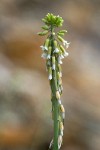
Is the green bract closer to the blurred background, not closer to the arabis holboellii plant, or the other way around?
the arabis holboellii plant

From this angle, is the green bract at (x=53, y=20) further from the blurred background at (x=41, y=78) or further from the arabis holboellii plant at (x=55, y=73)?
the blurred background at (x=41, y=78)

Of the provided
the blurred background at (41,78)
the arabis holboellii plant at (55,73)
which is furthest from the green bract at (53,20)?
the blurred background at (41,78)

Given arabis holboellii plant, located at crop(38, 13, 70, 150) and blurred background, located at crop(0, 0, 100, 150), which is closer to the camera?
arabis holboellii plant, located at crop(38, 13, 70, 150)

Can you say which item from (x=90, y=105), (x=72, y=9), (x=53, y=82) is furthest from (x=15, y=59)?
(x=53, y=82)

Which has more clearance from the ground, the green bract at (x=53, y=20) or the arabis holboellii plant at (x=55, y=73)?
the green bract at (x=53, y=20)

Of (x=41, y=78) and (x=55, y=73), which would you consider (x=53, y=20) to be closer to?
(x=55, y=73)

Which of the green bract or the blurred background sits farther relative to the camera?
the blurred background

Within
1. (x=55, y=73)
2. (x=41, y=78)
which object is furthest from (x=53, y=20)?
(x=41, y=78)

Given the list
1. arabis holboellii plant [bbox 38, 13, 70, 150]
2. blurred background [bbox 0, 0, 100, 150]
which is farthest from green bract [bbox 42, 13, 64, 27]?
blurred background [bbox 0, 0, 100, 150]

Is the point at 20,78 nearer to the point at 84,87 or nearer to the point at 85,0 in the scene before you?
the point at 84,87

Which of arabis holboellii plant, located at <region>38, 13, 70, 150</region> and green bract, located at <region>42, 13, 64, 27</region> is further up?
green bract, located at <region>42, 13, 64, 27</region>
